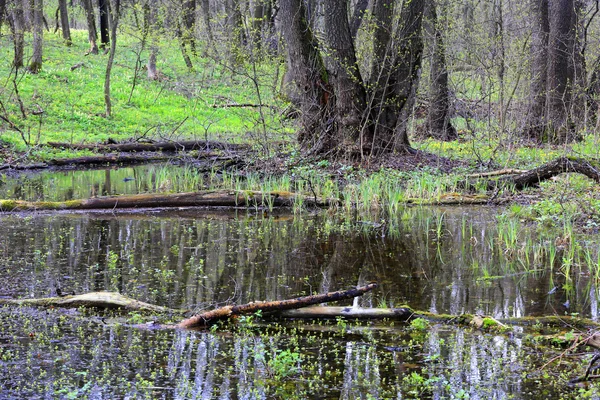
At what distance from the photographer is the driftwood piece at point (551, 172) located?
9616 mm

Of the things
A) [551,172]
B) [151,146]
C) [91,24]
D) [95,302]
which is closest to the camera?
[95,302]

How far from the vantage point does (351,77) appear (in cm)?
1513

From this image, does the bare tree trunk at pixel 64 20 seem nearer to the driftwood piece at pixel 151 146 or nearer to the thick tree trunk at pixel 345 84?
the driftwood piece at pixel 151 146

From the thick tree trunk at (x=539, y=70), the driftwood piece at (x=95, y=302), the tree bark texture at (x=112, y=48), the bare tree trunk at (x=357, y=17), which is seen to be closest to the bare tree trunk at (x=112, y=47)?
the tree bark texture at (x=112, y=48)

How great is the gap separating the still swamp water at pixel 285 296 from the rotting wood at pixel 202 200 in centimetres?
23

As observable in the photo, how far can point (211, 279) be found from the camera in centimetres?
690

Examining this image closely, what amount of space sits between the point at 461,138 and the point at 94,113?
12161 mm

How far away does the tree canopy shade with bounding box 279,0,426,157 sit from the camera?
49.3ft

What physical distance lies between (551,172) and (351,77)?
584 centimetres

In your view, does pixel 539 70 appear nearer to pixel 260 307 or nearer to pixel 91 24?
pixel 260 307

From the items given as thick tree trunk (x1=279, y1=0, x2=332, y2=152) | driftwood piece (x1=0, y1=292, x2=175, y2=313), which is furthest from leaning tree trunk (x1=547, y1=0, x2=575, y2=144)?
driftwood piece (x1=0, y1=292, x2=175, y2=313)

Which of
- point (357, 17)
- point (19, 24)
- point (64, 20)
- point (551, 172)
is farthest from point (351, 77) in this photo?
point (64, 20)

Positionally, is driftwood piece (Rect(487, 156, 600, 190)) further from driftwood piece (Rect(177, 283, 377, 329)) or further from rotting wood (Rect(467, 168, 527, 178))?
driftwood piece (Rect(177, 283, 377, 329))

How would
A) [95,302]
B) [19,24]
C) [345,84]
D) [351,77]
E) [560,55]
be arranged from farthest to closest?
[19,24], [560,55], [345,84], [351,77], [95,302]
